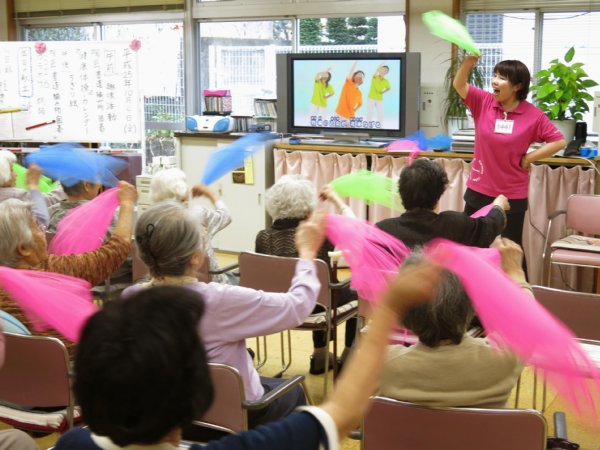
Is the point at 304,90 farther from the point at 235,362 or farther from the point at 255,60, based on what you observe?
the point at 235,362

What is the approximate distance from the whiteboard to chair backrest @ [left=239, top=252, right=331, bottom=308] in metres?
4.08

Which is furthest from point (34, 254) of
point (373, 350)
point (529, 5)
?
point (529, 5)

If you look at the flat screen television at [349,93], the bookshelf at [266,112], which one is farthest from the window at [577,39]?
the bookshelf at [266,112]

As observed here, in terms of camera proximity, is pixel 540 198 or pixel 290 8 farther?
pixel 290 8

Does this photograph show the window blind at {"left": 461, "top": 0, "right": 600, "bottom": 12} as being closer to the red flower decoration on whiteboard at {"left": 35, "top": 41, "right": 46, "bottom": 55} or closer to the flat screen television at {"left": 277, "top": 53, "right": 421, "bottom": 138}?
the flat screen television at {"left": 277, "top": 53, "right": 421, "bottom": 138}

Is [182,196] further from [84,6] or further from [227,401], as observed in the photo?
[84,6]

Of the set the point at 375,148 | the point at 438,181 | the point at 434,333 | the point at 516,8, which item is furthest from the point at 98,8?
the point at 434,333

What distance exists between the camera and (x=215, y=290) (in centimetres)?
235

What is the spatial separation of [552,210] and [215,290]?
4.01 meters

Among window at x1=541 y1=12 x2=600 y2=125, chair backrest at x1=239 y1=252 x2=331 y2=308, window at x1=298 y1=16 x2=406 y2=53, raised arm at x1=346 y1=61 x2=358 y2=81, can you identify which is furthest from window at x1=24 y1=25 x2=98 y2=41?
chair backrest at x1=239 y1=252 x2=331 y2=308

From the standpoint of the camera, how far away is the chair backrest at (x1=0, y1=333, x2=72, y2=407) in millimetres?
2434

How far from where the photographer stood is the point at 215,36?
8180 millimetres

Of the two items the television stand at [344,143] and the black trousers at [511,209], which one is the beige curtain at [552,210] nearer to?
the black trousers at [511,209]

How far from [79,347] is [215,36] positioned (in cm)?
743
